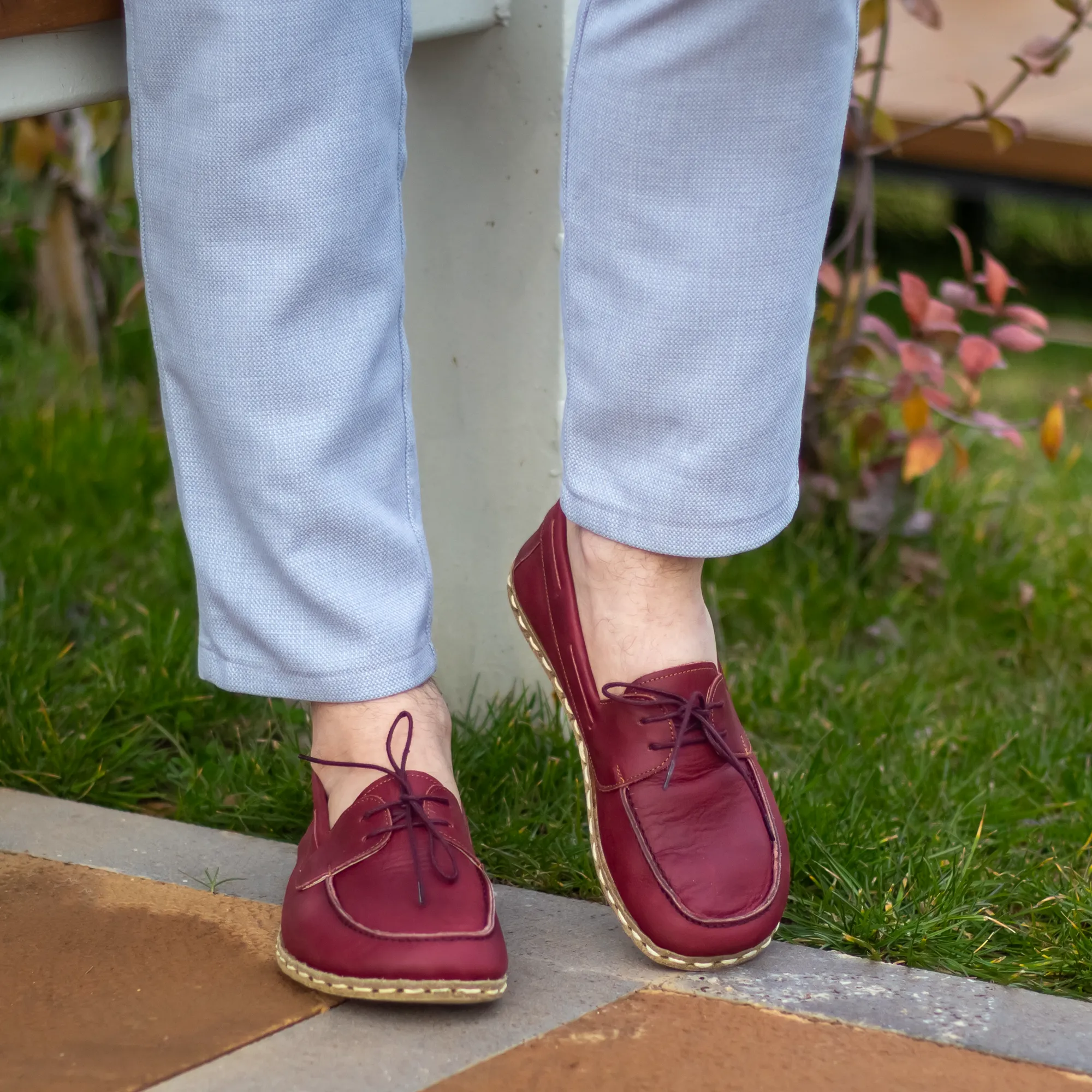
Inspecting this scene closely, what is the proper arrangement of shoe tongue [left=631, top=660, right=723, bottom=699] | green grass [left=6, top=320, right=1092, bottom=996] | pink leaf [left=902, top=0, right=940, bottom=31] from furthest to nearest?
pink leaf [left=902, top=0, right=940, bottom=31] < green grass [left=6, top=320, right=1092, bottom=996] < shoe tongue [left=631, top=660, right=723, bottom=699]

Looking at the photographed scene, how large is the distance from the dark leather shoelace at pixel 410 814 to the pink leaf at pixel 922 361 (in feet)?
3.26

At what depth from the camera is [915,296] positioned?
1.98 metres

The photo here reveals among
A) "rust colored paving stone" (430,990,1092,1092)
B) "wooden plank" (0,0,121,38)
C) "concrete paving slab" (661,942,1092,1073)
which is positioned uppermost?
"wooden plank" (0,0,121,38)

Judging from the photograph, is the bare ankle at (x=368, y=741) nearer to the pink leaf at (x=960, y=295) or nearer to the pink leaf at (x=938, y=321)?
the pink leaf at (x=938, y=321)

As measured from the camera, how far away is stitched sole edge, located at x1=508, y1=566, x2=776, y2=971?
3.93 feet

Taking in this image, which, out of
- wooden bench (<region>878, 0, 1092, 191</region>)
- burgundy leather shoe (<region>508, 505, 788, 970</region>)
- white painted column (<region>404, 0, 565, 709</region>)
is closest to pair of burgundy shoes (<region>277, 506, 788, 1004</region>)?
burgundy leather shoe (<region>508, 505, 788, 970</region>)

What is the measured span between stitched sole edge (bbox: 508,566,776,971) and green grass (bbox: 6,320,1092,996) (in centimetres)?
11

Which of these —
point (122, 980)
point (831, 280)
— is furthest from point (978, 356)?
point (122, 980)

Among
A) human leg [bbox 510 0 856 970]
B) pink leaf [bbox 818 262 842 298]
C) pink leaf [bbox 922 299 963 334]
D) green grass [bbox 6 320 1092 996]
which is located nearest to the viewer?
human leg [bbox 510 0 856 970]

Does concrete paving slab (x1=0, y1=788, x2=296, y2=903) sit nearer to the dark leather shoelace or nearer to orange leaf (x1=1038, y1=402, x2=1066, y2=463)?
the dark leather shoelace

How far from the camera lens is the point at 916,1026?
1.15 m

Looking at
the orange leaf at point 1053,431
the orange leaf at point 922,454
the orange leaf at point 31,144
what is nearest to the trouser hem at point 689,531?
the orange leaf at point 922,454

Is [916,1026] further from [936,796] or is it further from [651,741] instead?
[936,796]

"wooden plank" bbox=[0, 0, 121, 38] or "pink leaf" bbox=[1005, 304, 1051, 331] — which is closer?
"wooden plank" bbox=[0, 0, 121, 38]
